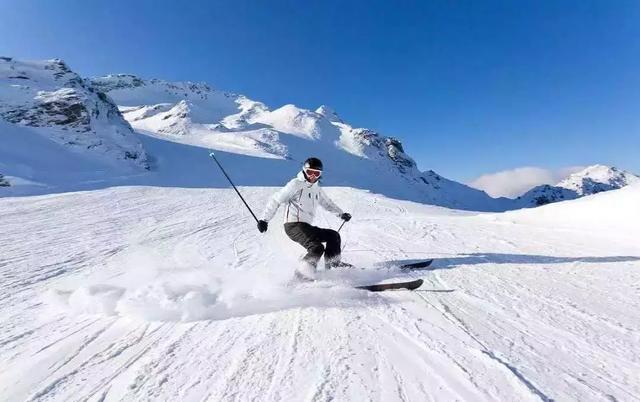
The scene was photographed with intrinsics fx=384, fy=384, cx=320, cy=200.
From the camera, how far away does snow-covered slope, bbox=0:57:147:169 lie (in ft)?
110

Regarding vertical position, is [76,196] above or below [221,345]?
above

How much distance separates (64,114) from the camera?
118ft

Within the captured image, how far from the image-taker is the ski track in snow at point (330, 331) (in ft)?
8.07

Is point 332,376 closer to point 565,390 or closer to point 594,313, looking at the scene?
point 565,390

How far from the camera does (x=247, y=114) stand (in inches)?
4400

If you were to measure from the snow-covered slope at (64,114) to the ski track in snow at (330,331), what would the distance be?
30.6 m

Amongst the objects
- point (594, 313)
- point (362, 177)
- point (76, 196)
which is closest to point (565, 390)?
point (594, 313)

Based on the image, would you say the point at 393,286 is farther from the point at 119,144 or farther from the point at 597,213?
the point at 119,144

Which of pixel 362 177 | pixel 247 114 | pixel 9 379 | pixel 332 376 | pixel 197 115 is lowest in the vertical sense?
pixel 9 379

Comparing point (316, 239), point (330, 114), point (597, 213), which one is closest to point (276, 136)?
point (597, 213)

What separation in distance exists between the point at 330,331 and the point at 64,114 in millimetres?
41410

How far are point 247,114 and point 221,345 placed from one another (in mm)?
113664

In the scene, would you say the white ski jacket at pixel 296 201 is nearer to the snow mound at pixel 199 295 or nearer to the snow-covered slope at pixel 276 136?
the snow mound at pixel 199 295

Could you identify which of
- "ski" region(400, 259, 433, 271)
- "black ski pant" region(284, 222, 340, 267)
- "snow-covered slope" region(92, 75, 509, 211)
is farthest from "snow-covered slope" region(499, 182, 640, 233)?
"snow-covered slope" region(92, 75, 509, 211)
